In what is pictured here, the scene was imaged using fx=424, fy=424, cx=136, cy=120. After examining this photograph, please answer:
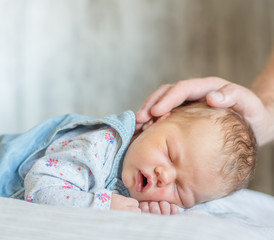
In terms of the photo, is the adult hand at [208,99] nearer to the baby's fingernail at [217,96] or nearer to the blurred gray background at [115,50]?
the baby's fingernail at [217,96]

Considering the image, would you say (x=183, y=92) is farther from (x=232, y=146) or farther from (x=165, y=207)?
(x=165, y=207)

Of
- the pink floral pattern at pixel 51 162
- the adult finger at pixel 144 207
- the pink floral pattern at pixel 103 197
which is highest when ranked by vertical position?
the pink floral pattern at pixel 51 162

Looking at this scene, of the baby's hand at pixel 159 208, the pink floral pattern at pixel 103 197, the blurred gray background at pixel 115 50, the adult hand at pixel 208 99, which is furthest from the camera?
the blurred gray background at pixel 115 50

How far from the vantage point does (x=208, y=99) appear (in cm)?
114

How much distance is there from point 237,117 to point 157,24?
1337 millimetres

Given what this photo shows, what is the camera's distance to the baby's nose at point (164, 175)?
1.03 m

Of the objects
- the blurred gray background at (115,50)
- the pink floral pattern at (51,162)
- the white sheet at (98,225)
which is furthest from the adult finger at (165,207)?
the blurred gray background at (115,50)

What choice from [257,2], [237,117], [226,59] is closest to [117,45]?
[226,59]

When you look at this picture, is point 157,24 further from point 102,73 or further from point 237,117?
point 237,117

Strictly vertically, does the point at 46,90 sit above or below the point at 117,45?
below

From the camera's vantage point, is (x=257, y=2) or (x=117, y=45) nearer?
(x=117, y=45)

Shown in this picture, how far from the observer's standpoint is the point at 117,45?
2.24 meters

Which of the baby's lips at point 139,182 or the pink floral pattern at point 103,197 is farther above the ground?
the pink floral pattern at point 103,197

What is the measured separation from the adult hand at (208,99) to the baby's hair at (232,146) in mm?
37
